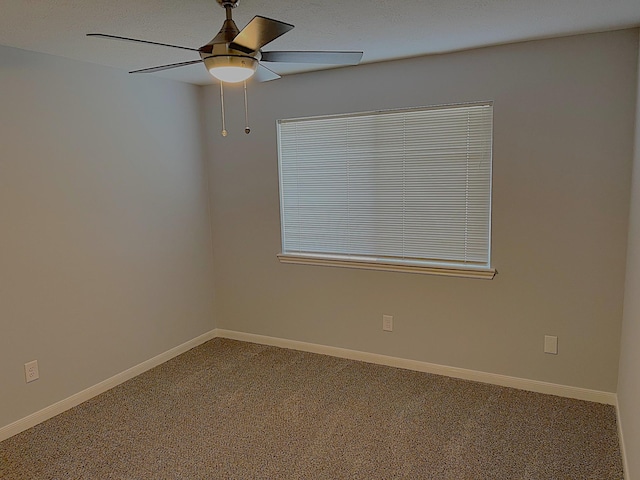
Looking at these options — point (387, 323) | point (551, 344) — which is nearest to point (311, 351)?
point (387, 323)

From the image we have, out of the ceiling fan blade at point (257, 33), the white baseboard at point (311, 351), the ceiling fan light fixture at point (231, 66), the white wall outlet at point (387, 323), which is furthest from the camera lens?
the white wall outlet at point (387, 323)

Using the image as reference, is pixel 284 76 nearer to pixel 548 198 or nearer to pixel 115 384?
pixel 548 198

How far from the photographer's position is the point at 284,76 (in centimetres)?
380

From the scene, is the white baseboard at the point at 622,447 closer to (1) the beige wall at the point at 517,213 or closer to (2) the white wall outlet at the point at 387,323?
A: (1) the beige wall at the point at 517,213

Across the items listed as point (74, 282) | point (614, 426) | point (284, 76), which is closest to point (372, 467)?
point (614, 426)

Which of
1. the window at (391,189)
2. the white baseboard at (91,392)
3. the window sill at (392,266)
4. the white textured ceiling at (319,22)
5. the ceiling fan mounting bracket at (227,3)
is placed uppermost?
the white textured ceiling at (319,22)

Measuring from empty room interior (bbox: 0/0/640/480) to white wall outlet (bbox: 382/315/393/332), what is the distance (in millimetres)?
16

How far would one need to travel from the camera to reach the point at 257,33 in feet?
5.54

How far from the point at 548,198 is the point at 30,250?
3197mm

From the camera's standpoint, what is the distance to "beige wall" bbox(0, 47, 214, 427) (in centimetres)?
285

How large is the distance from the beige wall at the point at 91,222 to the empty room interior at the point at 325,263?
2cm

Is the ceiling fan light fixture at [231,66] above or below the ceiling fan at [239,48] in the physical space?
below

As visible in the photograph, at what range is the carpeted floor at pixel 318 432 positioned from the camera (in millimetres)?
2467

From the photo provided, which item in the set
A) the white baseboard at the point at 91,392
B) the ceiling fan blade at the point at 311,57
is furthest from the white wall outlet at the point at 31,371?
the ceiling fan blade at the point at 311,57
